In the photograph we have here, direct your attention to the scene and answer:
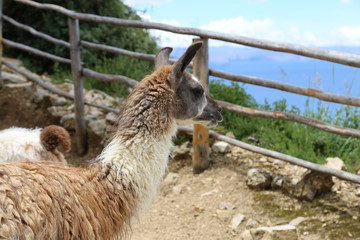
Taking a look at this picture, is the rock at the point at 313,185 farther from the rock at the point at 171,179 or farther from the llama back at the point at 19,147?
the llama back at the point at 19,147

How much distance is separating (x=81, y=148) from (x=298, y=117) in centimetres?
308

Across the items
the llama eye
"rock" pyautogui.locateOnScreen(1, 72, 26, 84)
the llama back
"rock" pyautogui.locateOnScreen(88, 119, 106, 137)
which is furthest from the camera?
"rock" pyautogui.locateOnScreen(1, 72, 26, 84)

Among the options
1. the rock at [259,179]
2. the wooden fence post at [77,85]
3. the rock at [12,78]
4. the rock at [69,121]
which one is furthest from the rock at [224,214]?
the rock at [12,78]

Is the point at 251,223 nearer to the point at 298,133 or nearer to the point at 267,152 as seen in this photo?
the point at 267,152

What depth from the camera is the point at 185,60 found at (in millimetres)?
3322

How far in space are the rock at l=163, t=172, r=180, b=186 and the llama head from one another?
192cm

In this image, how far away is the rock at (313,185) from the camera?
483cm

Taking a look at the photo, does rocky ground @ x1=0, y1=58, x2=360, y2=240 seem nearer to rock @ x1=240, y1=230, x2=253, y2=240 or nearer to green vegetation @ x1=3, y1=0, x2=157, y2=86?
rock @ x1=240, y1=230, x2=253, y2=240

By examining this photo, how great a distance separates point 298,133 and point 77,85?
2.83 metres

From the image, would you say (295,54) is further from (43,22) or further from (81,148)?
(43,22)

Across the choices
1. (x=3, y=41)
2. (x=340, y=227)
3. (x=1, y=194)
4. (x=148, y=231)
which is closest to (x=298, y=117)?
(x=340, y=227)

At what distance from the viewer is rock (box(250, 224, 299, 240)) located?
4285 mm

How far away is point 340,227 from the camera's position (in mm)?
4453

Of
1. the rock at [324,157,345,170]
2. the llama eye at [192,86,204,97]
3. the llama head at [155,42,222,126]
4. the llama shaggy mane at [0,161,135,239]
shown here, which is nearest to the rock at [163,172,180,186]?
the rock at [324,157,345,170]
